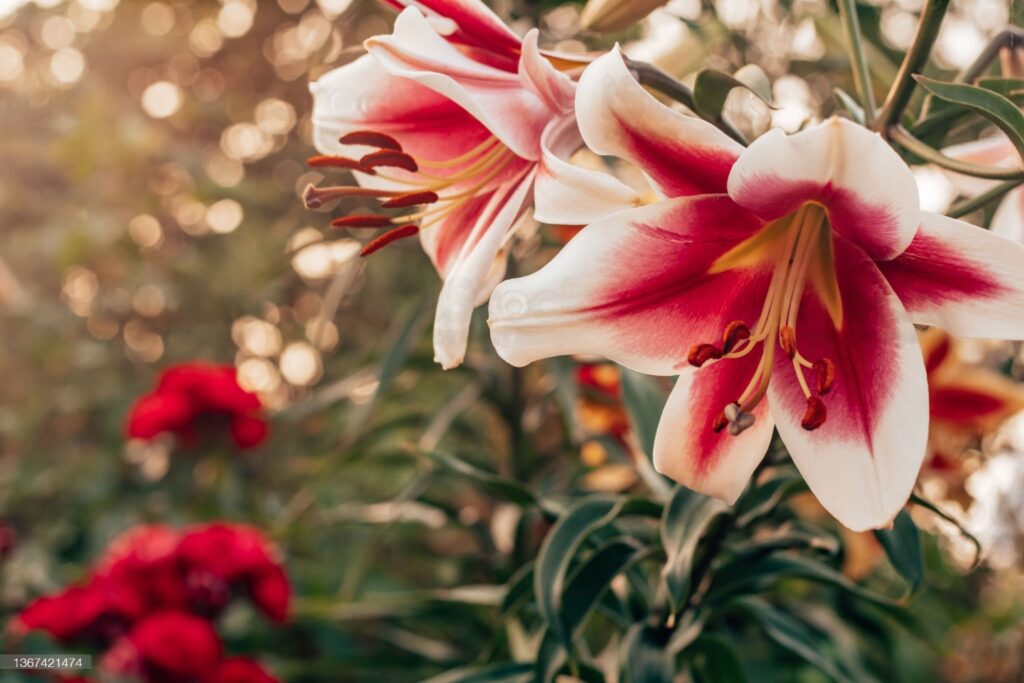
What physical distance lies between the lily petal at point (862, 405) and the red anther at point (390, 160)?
220 millimetres

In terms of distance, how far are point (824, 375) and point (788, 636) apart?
0.38 metres

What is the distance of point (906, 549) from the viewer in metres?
0.67

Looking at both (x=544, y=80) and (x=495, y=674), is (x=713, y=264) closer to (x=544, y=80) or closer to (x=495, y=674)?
(x=544, y=80)

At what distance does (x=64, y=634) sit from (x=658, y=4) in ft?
2.75

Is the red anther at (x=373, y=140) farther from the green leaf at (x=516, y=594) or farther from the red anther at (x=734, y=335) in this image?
the green leaf at (x=516, y=594)

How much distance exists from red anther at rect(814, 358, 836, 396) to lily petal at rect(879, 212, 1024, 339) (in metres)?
0.04

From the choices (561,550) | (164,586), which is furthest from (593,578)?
(164,586)

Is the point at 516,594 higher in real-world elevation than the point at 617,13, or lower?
lower

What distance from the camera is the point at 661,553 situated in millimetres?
705

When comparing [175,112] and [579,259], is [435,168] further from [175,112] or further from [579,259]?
[175,112]

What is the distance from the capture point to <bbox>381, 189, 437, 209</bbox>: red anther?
549mm

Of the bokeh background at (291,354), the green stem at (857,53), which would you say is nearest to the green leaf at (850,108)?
the green stem at (857,53)

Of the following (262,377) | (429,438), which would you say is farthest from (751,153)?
(262,377)

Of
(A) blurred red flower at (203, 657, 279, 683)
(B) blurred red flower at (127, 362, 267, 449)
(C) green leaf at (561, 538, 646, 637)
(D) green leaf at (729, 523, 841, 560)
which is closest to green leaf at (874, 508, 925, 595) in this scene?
(D) green leaf at (729, 523, 841, 560)
